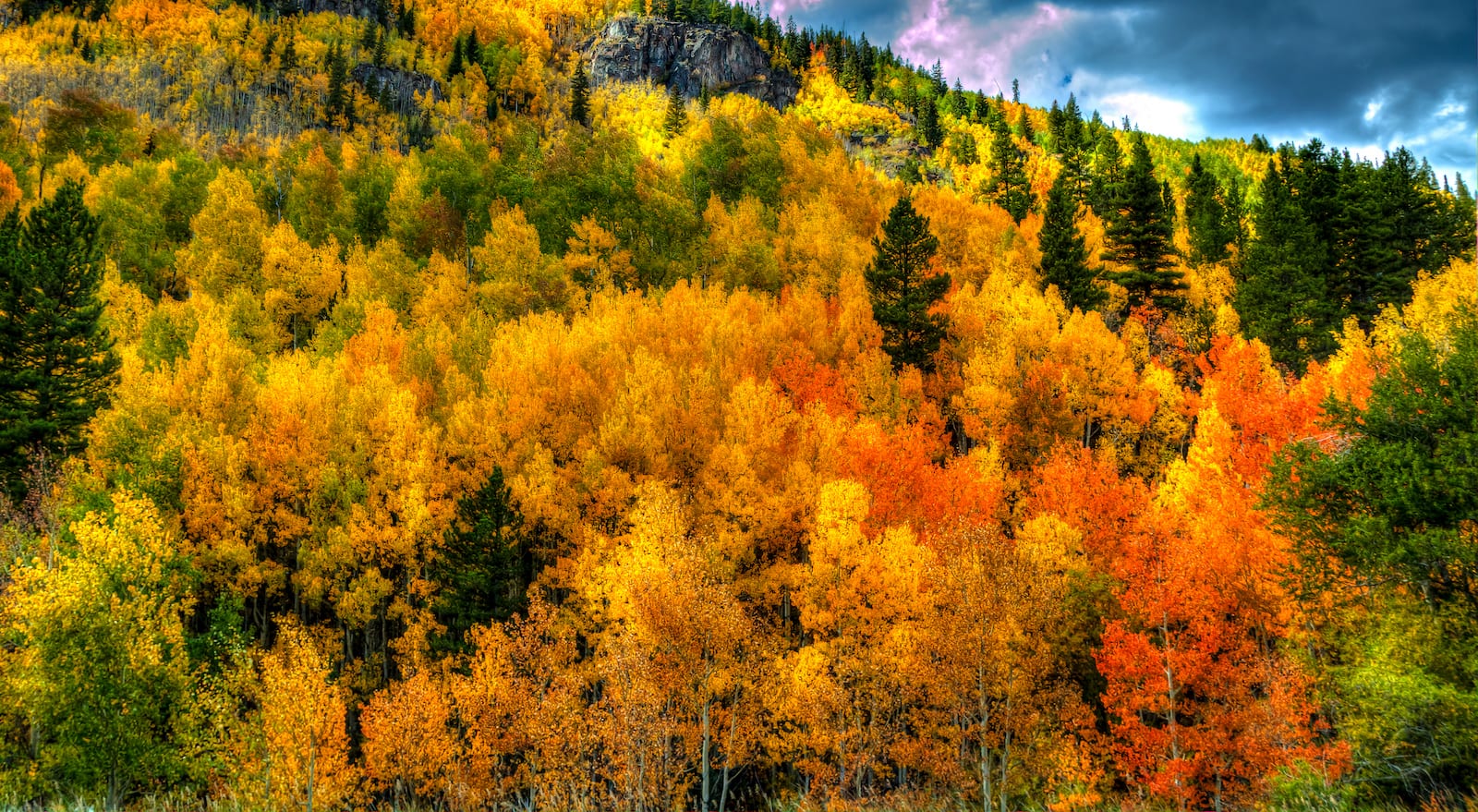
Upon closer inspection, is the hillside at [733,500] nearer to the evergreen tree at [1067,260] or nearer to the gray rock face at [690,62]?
the evergreen tree at [1067,260]

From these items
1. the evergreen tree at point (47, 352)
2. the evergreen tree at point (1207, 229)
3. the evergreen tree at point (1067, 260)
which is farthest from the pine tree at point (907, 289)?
the evergreen tree at point (47, 352)

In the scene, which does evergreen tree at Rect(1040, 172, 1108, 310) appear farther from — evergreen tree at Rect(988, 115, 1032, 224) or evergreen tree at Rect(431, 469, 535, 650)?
evergreen tree at Rect(431, 469, 535, 650)

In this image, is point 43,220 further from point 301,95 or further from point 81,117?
point 301,95

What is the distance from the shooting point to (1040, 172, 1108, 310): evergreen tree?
53.9 metres

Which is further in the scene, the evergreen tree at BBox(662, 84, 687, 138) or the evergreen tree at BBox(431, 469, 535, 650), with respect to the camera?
the evergreen tree at BBox(662, 84, 687, 138)

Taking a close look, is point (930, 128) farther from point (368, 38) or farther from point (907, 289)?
point (368, 38)

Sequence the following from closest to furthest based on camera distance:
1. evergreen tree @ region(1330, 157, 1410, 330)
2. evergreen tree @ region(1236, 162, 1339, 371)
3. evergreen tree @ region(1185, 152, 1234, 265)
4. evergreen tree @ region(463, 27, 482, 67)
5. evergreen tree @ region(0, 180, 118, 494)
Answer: evergreen tree @ region(0, 180, 118, 494) < evergreen tree @ region(1236, 162, 1339, 371) < evergreen tree @ region(1330, 157, 1410, 330) < evergreen tree @ region(1185, 152, 1234, 265) < evergreen tree @ region(463, 27, 482, 67)

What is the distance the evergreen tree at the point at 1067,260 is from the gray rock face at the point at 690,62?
111m

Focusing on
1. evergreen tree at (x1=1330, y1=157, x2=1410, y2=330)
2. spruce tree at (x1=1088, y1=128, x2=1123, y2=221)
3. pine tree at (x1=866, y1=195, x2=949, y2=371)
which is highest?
spruce tree at (x1=1088, y1=128, x2=1123, y2=221)

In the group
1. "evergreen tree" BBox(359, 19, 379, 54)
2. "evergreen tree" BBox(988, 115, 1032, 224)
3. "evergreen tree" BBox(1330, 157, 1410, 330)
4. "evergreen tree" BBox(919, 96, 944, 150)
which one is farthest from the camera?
"evergreen tree" BBox(359, 19, 379, 54)

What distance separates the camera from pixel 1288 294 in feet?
169

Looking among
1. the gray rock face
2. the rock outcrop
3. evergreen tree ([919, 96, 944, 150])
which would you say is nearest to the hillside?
evergreen tree ([919, 96, 944, 150])

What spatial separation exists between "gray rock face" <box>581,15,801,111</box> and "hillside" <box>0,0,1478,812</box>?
3691 inches

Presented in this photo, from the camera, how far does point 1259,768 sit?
101 ft
